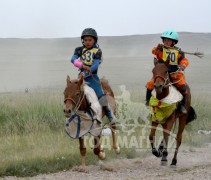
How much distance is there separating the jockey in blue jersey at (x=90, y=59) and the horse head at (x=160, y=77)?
1166 millimetres

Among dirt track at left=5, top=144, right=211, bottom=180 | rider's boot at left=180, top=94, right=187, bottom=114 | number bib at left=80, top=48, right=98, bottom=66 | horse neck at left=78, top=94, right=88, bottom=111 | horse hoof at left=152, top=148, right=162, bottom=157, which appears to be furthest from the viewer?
rider's boot at left=180, top=94, right=187, bottom=114

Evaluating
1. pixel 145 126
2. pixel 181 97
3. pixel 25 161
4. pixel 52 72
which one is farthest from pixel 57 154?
pixel 52 72

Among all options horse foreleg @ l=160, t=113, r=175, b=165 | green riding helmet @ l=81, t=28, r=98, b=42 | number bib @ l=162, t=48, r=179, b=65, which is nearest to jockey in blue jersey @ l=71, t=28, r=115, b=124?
green riding helmet @ l=81, t=28, r=98, b=42

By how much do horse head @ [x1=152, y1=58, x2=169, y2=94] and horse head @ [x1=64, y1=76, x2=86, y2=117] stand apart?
1.59 m

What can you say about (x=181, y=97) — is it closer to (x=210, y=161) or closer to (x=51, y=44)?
(x=210, y=161)

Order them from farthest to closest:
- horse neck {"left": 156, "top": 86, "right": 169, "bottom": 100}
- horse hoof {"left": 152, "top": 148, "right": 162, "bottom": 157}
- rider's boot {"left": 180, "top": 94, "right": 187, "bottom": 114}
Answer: rider's boot {"left": 180, "top": 94, "right": 187, "bottom": 114} < horse hoof {"left": 152, "top": 148, "right": 162, "bottom": 157} < horse neck {"left": 156, "top": 86, "right": 169, "bottom": 100}

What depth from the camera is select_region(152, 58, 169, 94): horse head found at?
9961 millimetres

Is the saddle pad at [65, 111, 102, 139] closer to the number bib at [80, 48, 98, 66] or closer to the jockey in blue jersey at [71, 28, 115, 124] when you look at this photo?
the jockey in blue jersey at [71, 28, 115, 124]

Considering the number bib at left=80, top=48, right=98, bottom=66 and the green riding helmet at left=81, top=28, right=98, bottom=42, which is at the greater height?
the green riding helmet at left=81, top=28, right=98, bottom=42

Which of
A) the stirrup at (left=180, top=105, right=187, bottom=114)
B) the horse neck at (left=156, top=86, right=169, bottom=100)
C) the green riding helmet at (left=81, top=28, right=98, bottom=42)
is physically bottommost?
the stirrup at (left=180, top=105, right=187, bottom=114)

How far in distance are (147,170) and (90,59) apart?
8.72 feet

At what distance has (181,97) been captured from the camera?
1062 centimetres

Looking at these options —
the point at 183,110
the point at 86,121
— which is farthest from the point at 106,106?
the point at 183,110

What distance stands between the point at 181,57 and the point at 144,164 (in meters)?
2.60
